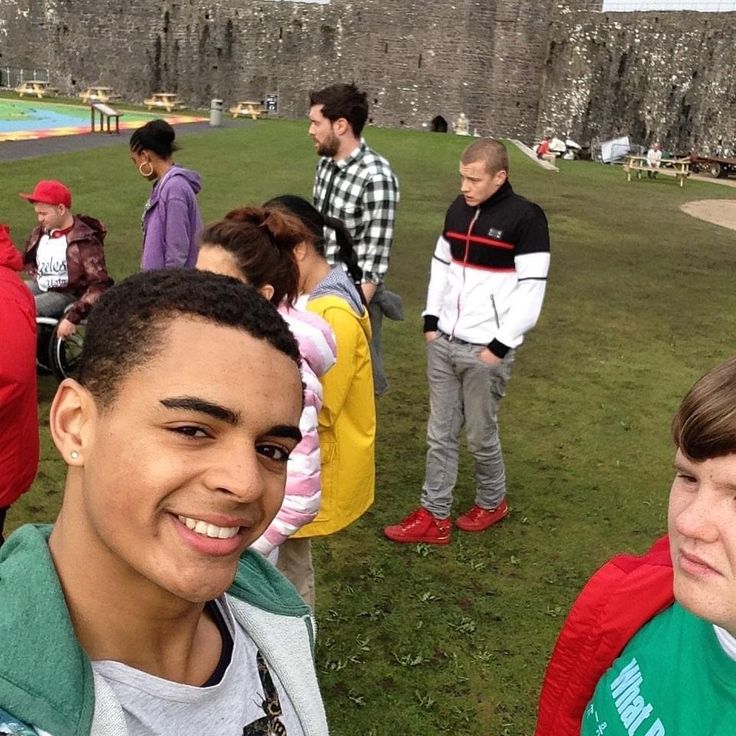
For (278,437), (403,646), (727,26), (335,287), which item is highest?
(727,26)

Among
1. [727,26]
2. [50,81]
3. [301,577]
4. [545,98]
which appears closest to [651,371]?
[301,577]

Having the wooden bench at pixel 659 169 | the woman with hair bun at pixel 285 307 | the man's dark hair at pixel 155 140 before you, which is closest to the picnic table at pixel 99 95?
the wooden bench at pixel 659 169

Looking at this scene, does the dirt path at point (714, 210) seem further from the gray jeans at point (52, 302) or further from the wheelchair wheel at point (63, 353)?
the wheelchair wheel at point (63, 353)

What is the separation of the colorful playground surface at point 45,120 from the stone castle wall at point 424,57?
36.7 feet

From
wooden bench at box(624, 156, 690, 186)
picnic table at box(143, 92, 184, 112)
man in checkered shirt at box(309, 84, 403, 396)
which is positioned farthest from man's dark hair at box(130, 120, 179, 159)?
picnic table at box(143, 92, 184, 112)

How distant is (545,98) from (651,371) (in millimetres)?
29998

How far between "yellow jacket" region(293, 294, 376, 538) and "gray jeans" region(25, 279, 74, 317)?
10.2ft

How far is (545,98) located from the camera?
1339 inches

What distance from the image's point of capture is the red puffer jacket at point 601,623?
1.53 metres

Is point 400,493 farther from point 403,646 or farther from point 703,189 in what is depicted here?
point 703,189

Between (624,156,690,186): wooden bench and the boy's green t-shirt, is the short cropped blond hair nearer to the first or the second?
the boy's green t-shirt

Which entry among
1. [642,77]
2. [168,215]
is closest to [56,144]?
[168,215]

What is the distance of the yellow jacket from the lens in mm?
2627

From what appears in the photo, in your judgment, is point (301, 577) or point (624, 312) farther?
point (624, 312)
